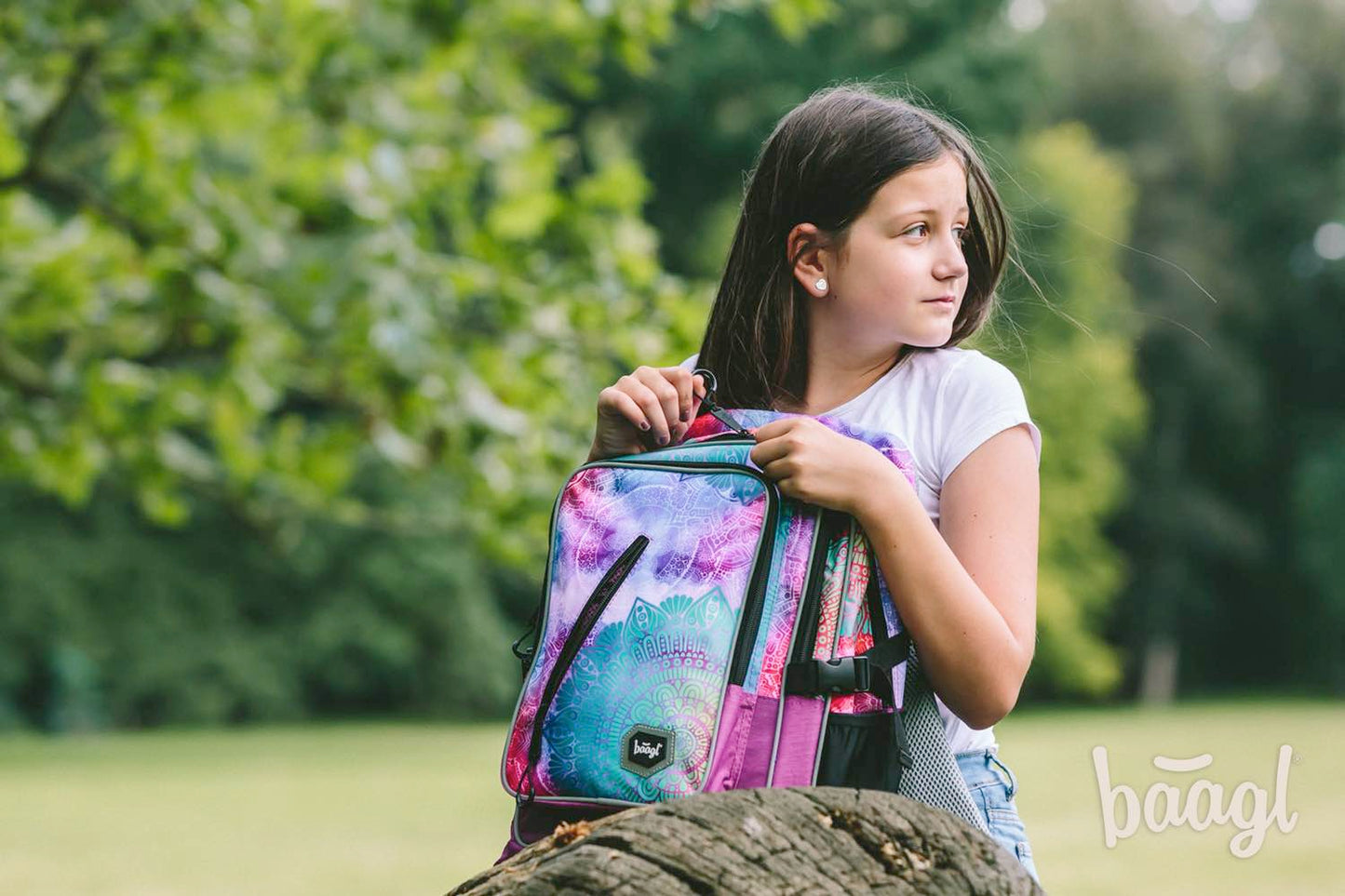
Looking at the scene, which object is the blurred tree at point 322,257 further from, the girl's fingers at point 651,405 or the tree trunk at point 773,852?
the tree trunk at point 773,852

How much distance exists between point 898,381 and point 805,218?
0.84 ft

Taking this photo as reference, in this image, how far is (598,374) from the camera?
6.46m

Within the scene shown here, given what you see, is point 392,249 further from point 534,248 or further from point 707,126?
point 707,126

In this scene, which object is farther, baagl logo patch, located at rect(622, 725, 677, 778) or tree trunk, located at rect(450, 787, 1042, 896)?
baagl logo patch, located at rect(622, 725, 677, 778)

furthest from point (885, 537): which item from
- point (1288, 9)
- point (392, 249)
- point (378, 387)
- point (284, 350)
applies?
point (1288, 9)

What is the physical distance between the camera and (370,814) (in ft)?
48.1

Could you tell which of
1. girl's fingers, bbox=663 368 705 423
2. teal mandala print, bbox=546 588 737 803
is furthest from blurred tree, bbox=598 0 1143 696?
teal mandala print, bbox=546 588 737 803

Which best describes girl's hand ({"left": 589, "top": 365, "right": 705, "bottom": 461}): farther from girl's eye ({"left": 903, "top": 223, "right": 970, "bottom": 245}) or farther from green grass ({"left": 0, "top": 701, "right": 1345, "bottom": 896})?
green grass ({"left": 0, "top": 701, "right": 1345, "bottom": 896})

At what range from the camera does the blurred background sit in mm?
6035

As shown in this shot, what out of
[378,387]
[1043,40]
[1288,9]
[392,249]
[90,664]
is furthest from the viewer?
[1288,9]

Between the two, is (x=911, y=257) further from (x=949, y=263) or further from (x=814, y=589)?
(x=814, y=589)

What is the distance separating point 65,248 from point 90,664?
23.1 meters

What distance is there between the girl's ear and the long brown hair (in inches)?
0.6

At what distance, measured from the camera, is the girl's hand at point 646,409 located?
7.25 ft
